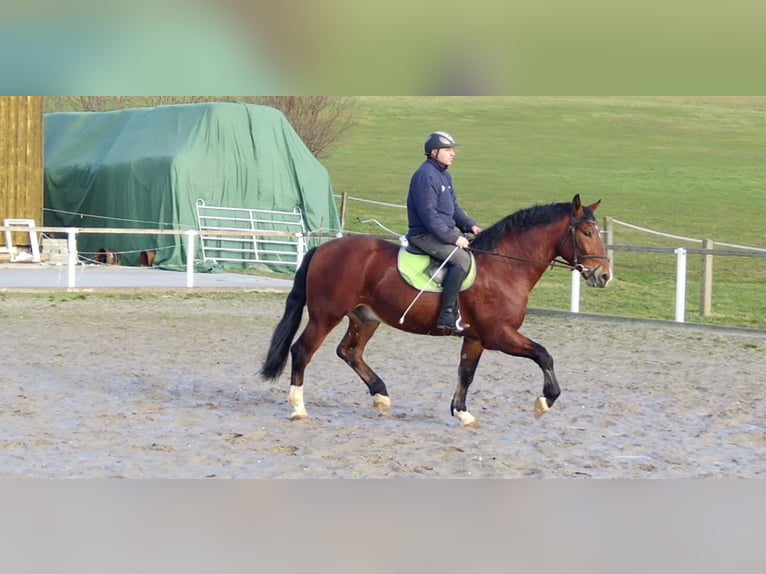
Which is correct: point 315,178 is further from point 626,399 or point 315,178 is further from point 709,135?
point 709,135

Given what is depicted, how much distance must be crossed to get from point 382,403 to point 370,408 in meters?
0.35

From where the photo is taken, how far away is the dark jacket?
6609 mm

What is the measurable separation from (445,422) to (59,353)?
461cm

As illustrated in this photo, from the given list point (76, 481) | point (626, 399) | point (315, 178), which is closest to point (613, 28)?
point (76, 481)

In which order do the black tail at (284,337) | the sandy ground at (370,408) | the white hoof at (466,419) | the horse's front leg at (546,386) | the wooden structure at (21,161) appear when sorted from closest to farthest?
the sandy ground at (370,408) → the horse's front leg at (546,386) → the white hoof at (466,419) → the black tail at (284,337) → the wooden structure at (21,161)

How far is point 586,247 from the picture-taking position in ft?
22.1

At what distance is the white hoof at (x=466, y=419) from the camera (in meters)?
6.68

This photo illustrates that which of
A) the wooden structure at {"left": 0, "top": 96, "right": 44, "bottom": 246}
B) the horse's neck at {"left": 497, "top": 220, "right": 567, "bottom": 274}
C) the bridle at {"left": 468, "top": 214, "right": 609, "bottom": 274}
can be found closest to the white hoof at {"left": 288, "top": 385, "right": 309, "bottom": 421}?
the bridle at {"left": 468, "top": 214, "right": 609, "bottom": 274}

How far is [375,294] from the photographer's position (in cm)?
693

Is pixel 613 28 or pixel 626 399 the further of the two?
pixel 626 399

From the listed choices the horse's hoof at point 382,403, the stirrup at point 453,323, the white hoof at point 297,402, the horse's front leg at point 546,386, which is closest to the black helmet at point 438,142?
the stirrup at point 453,323

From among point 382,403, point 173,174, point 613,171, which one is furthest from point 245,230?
point 613,171

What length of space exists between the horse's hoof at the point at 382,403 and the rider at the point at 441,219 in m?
0.63

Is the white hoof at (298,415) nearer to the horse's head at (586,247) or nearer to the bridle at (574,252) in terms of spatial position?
the bridle at (574,252)
